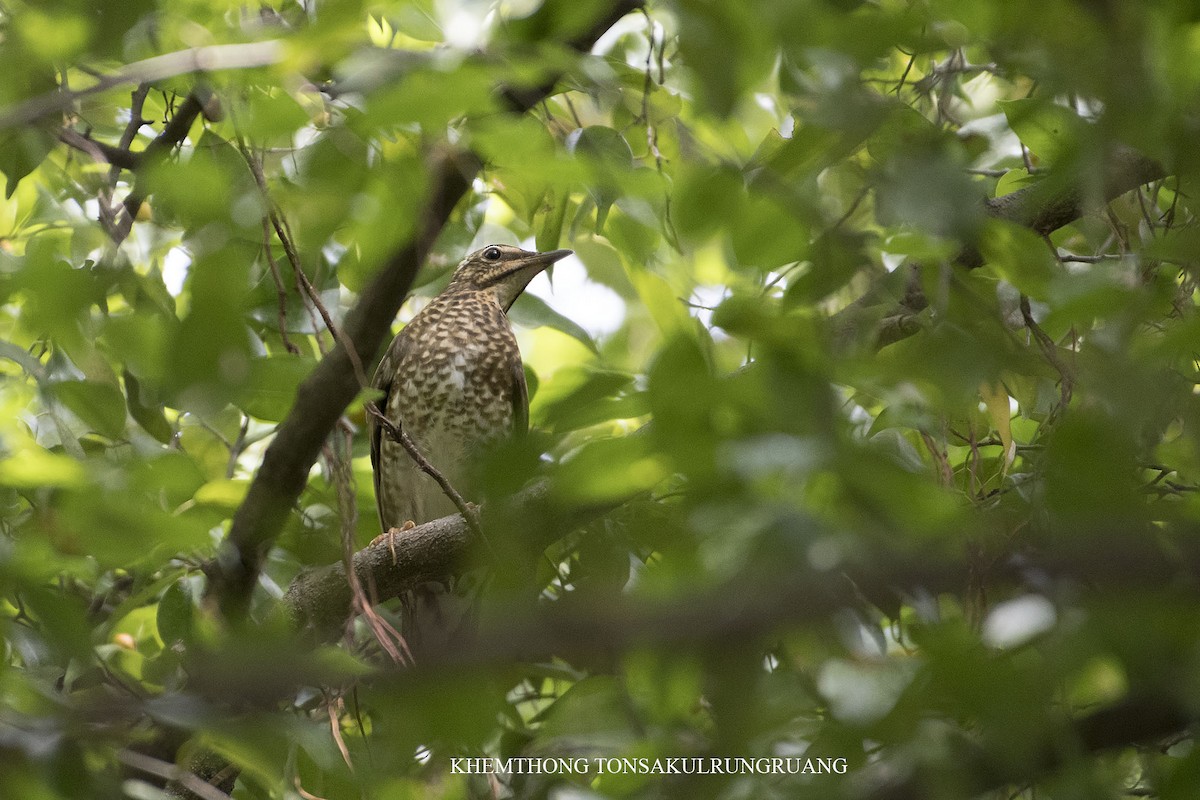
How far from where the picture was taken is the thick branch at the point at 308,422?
189 cm

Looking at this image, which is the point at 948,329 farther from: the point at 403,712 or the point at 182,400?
the point at 182,400

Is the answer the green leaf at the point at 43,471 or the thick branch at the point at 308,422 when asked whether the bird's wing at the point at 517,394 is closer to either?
the thick branch at the point at 308,422

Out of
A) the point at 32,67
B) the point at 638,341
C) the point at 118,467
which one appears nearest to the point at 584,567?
the point at 118,467

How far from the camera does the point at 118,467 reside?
136 centimetres

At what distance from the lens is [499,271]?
5062mm

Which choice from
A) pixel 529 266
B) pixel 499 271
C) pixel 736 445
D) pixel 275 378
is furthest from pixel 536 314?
pixel 736 445

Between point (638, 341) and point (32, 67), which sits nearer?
point (32, 67)

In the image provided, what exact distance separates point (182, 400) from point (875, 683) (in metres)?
0.80

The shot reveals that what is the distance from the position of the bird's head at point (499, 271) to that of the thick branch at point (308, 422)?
8.76 feet

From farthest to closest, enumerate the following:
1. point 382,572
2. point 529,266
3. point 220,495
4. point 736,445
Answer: point 529,266
point 382,572
point 220,495
point 736,445

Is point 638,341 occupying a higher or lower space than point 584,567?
higher

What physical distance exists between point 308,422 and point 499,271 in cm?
301

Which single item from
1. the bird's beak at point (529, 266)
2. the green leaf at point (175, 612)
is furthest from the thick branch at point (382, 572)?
the bird's beak at point (529, 266)

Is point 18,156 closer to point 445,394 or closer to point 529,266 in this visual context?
point 445,394
